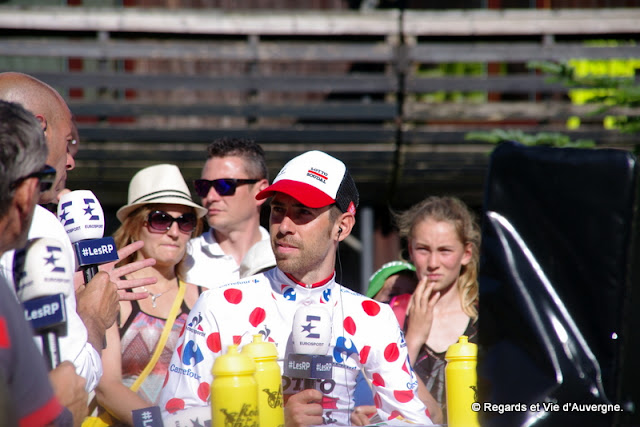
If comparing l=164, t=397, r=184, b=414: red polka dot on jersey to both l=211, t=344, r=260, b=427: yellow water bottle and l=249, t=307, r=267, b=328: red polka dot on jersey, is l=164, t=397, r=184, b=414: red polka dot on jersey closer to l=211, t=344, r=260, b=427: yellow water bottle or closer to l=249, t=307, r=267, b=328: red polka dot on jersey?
l=249, t=307, r=267, b=328: red polka dot on jersey

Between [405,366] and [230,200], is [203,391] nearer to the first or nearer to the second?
[405,366]

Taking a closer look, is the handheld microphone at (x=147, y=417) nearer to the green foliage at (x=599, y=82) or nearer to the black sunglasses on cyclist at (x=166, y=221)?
the black sunglasses on cyclist at (x=166, y=221)

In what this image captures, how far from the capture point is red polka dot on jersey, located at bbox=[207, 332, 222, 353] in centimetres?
324

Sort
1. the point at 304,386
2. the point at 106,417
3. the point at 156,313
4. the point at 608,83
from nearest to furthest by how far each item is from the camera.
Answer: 1. the point at 304,386
2. the point at 106,417
3. the point at 156,313
4. the point at 608,83

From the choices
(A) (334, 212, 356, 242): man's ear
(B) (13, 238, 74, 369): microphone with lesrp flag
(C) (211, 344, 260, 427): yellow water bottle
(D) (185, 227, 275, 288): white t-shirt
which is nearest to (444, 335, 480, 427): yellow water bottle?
(C) (211, 344, 260, 427): yellow water bottle

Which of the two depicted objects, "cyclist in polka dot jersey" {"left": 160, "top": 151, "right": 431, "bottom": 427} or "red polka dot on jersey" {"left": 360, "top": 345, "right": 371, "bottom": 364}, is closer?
"cyclist in polka dot jersey" {"left": 160, "top": 151, "right": 431, "bottom": 427}

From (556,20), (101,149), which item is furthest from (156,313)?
(556,20)

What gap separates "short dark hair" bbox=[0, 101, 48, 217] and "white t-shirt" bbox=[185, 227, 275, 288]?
2725 mm

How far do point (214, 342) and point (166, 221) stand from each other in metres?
1.68

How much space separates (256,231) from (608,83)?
292 centimetres

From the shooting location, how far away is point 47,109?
3.21 meters

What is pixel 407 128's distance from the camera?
9469 mm

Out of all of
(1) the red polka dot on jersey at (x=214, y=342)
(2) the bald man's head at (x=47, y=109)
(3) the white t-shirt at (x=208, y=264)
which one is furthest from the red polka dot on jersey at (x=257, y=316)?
(3) the white t-shirt at (x=208, y=264)

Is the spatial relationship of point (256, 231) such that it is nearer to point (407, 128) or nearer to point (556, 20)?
point (407, 128)
